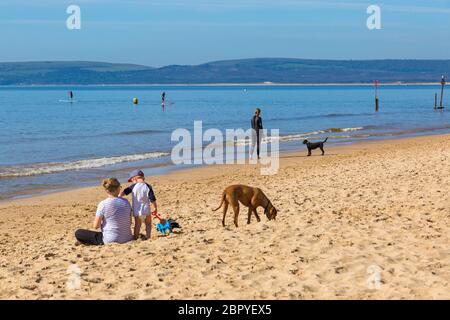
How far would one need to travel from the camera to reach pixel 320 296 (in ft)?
21.8

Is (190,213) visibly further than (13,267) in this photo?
Yes

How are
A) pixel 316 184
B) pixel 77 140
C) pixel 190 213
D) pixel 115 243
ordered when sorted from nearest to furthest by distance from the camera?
pixel 115 243, pixel 190 213, pixel 316 184, pixel 77 140

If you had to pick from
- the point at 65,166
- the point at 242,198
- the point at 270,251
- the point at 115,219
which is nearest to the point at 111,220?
the point at 115,219

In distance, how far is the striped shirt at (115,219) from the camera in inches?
364

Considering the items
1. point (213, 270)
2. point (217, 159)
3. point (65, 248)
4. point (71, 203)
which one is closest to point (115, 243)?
point (65, 248)

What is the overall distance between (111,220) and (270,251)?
2.33 metres

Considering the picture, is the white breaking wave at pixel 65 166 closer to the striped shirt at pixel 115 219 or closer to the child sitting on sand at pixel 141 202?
the child sitting on sand at pixel 141 202

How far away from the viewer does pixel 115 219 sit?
934 centimetres

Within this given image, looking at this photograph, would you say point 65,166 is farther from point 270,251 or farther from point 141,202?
point 270,251

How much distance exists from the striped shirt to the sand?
361 mm

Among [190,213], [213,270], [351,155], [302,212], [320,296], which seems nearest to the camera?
[320,296]

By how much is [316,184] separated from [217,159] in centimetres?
904

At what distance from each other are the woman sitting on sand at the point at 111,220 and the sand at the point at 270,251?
0.33 meters

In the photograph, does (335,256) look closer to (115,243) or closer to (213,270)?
(213,270)
